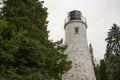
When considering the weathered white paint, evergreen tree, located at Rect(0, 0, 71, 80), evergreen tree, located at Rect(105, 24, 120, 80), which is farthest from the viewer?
evergreen tree, located at Rect(105, 24, 120, 80)

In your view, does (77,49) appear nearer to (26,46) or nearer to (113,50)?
(113,50)

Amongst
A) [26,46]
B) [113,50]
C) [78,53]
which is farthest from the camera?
[113,50]

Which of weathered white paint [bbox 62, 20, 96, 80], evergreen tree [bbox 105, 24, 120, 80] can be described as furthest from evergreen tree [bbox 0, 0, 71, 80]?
evergreen tree [bbox 105, 24, 120, 80]

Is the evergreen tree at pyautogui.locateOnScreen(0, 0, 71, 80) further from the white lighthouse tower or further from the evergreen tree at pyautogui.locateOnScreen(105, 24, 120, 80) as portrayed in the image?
the evergreen tree at pyautogui.locateOnScreen(105, 24, 120, 80)

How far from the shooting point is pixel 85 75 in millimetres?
21859

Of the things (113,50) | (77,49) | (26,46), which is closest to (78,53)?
(77,49)

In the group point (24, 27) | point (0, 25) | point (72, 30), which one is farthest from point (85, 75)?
point (0, 25)

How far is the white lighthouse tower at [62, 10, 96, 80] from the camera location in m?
22.1

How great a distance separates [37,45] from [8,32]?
1.77 metres

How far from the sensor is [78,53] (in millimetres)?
23141

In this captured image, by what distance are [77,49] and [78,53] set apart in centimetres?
51

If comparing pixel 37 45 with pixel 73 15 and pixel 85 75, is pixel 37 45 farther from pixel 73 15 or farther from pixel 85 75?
pixel 73 15

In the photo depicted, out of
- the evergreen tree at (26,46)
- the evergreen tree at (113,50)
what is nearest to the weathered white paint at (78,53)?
the evergreen tree at (113,50)

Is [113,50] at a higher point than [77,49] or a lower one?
higher
